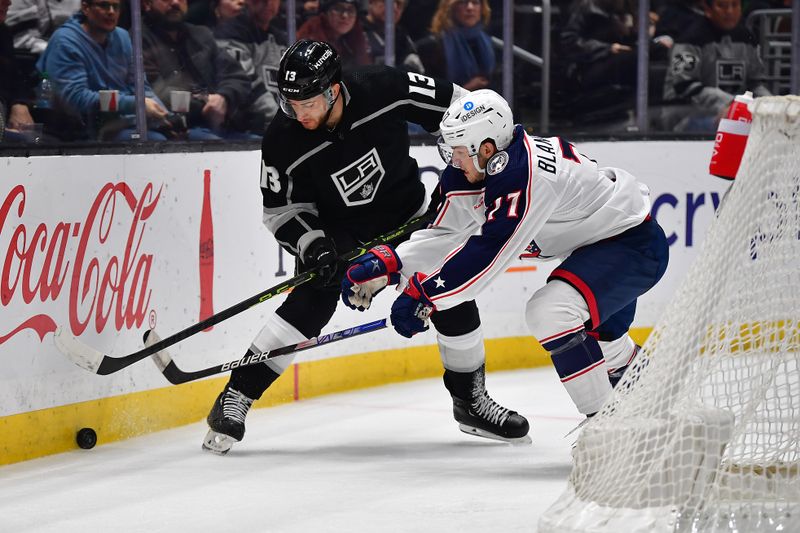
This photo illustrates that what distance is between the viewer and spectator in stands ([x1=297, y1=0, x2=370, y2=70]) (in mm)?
4797

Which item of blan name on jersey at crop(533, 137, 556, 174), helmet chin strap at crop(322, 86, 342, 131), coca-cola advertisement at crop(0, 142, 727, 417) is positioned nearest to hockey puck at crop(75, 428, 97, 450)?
coca-cola advertisement at crop(0, 142, 727, 417)

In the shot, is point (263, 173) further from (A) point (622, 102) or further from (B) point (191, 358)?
(A) point (622, 102)

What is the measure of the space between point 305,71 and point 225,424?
1002mm

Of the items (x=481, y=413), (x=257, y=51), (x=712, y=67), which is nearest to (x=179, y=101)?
(x=257, y=51)

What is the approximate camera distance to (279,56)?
15.0ft

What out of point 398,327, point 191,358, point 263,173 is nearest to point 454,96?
point 263,173

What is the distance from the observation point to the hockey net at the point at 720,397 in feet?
7.97

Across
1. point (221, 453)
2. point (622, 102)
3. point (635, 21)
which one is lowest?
point (221, 453)

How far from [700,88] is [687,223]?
0.81 metres

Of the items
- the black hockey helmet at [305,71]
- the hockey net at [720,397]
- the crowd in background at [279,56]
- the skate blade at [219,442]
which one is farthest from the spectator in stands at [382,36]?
the hockey net at [720,397]

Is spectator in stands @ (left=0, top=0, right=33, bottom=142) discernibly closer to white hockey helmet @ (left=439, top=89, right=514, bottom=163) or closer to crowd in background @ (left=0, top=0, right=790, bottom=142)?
crowd in background @ (left=0, top=0, right=790, bottom=142)

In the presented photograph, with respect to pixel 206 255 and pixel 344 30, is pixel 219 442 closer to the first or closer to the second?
pixel 206 255

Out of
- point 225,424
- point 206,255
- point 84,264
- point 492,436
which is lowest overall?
point 492,436

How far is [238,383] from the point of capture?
11.7 ft
